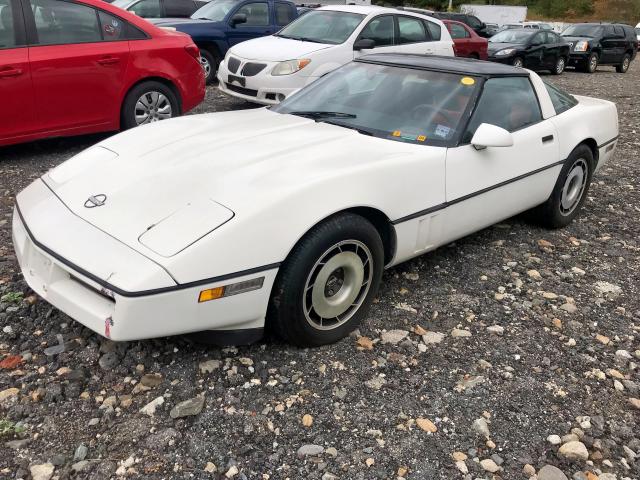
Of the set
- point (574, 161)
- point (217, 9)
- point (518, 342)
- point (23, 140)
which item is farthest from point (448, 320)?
point (217, 9)

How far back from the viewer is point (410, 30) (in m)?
8.82

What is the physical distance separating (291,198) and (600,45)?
18.5 metres

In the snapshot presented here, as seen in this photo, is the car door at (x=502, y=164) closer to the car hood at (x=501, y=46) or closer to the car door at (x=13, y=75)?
the car door at (x=13, y=75)

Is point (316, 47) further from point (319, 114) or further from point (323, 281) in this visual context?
point (323, 281)

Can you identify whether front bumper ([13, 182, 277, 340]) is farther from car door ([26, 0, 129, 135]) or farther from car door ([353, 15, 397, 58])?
car door ([353, 15, 397, 58])

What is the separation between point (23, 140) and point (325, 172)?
3676 millimetres

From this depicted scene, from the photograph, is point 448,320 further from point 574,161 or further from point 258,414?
point 574,161

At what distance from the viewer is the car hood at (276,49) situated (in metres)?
7.36

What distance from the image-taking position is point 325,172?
2.71 m

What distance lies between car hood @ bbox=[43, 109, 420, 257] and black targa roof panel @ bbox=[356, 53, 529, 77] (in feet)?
2.66

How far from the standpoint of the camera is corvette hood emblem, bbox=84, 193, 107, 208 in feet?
8.43

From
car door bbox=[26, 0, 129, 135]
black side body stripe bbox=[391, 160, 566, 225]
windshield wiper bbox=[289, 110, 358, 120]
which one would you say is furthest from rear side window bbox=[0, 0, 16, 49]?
black side body stripe bbox=[391, 160, 566, 225]

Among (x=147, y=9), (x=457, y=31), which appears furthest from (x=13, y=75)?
(x=457, y=31)

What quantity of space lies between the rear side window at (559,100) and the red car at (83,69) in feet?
12.4
